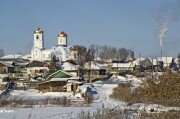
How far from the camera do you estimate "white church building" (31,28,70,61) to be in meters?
87.4

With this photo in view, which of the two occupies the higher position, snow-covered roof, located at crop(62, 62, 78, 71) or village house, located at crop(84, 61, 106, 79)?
snow-covered roof, located at crop(62, 62, 78, 71)

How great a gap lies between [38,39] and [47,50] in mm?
3195

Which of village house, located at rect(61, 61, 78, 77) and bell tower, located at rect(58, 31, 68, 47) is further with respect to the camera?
bell tower, located at rect(58, 31, 68, 47)

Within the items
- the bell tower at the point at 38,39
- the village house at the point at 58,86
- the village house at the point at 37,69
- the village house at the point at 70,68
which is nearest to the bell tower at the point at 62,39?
the bell tower at the point at 38,39

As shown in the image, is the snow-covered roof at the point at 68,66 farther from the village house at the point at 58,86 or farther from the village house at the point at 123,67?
the village house at the point at 58,86

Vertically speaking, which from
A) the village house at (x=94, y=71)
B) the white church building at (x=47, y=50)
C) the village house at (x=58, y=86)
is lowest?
the village house at (x=58, y=86)

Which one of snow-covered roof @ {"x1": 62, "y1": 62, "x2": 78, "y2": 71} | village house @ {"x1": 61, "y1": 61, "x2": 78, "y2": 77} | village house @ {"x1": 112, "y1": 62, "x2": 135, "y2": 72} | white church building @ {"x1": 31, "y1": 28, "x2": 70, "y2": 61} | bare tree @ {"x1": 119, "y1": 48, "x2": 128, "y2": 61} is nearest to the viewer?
village house @ {"x1": 61, "y1": 61, "x2": 78, "y2": 77}

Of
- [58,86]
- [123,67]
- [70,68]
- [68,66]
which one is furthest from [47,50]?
[58,86]

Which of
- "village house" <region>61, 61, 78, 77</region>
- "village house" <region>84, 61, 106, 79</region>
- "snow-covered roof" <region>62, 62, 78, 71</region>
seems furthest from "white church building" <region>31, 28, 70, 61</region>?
"village house" <region>84, 61, 106, 79</region>

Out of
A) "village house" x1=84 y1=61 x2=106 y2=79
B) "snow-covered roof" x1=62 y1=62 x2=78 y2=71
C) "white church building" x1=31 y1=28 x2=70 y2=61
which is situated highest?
"white church building" x1=31 y1=28 x2=70 y2=61

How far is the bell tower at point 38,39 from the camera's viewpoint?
89688 millimetres

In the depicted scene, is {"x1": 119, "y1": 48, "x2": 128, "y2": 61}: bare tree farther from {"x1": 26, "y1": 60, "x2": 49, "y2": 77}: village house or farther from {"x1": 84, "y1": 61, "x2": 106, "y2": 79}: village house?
{"x1": 84, "y1": 61, "x2": 106, "y2": 79}: village house

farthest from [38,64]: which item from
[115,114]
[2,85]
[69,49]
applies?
[115,114]

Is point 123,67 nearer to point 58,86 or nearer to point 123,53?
point 123,53
